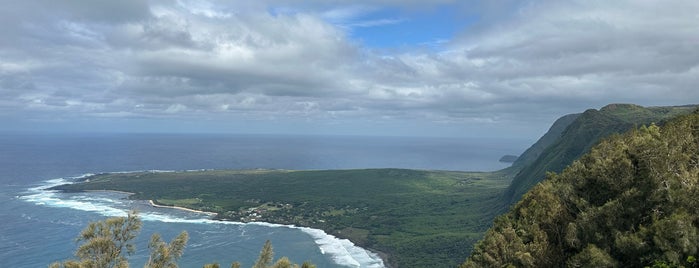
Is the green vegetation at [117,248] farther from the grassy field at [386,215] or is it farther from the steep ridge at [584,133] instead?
the steep ridge at [584,133]

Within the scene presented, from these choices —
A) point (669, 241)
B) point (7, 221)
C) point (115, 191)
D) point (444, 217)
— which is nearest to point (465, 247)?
point (444, 217)

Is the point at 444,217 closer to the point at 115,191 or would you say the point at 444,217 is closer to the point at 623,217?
the point at 623,217

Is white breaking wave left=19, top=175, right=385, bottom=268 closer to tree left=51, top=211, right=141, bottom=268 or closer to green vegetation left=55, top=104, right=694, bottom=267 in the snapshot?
green vegetation left=55, top=104, right=694, bottom=267

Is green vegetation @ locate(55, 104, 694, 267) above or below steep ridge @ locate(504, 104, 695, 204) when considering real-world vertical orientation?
below

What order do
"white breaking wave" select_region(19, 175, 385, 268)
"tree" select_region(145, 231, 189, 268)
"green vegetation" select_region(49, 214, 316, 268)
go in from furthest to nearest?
"white breaking wave" select_region(19, 175, 385, 268), "tree" select_region(145, 231, 189, 268), "green vegetation" select_region(49, 214, 316, 268)

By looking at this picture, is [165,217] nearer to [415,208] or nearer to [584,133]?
[415,208]

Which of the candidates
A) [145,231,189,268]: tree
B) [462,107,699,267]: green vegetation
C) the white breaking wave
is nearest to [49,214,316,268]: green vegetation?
[145,231,189,268]: tree

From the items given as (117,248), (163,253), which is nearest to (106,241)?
(117,248)
